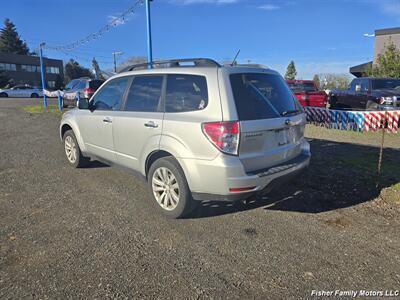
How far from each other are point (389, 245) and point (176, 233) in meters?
2.34

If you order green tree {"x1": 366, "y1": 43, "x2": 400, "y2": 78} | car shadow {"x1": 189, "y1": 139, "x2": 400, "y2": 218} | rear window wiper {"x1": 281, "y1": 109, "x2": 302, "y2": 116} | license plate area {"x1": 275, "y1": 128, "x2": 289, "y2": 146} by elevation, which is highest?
green tree {"x1": 366, "y1": 43, "x2": 400, "y2": 78}

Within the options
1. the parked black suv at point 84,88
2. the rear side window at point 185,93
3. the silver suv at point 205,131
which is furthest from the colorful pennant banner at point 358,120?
the parked black suv at point 84,88

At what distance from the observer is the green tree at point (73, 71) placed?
71.8 meters

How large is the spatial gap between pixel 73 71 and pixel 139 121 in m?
76.4

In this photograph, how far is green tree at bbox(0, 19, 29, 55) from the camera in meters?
71.2

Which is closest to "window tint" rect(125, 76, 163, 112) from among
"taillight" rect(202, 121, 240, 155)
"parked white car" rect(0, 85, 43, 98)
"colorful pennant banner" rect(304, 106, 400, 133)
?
"taillight" rect(202, 121, 240, 155)

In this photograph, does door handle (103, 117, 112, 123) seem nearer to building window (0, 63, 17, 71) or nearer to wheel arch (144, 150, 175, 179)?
wheel arch (144, 150, 175, 179)

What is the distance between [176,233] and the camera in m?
3.53

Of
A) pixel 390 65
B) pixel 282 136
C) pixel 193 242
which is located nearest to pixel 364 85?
pixel 282 136

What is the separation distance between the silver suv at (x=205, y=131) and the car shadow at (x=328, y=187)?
0.43 meters

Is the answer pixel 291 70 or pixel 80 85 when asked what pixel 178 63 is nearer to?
pixel 80 85

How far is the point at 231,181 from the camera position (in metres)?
3.22

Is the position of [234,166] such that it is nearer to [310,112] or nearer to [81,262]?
[81,262]

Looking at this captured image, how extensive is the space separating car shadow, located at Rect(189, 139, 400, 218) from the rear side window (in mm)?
1297
